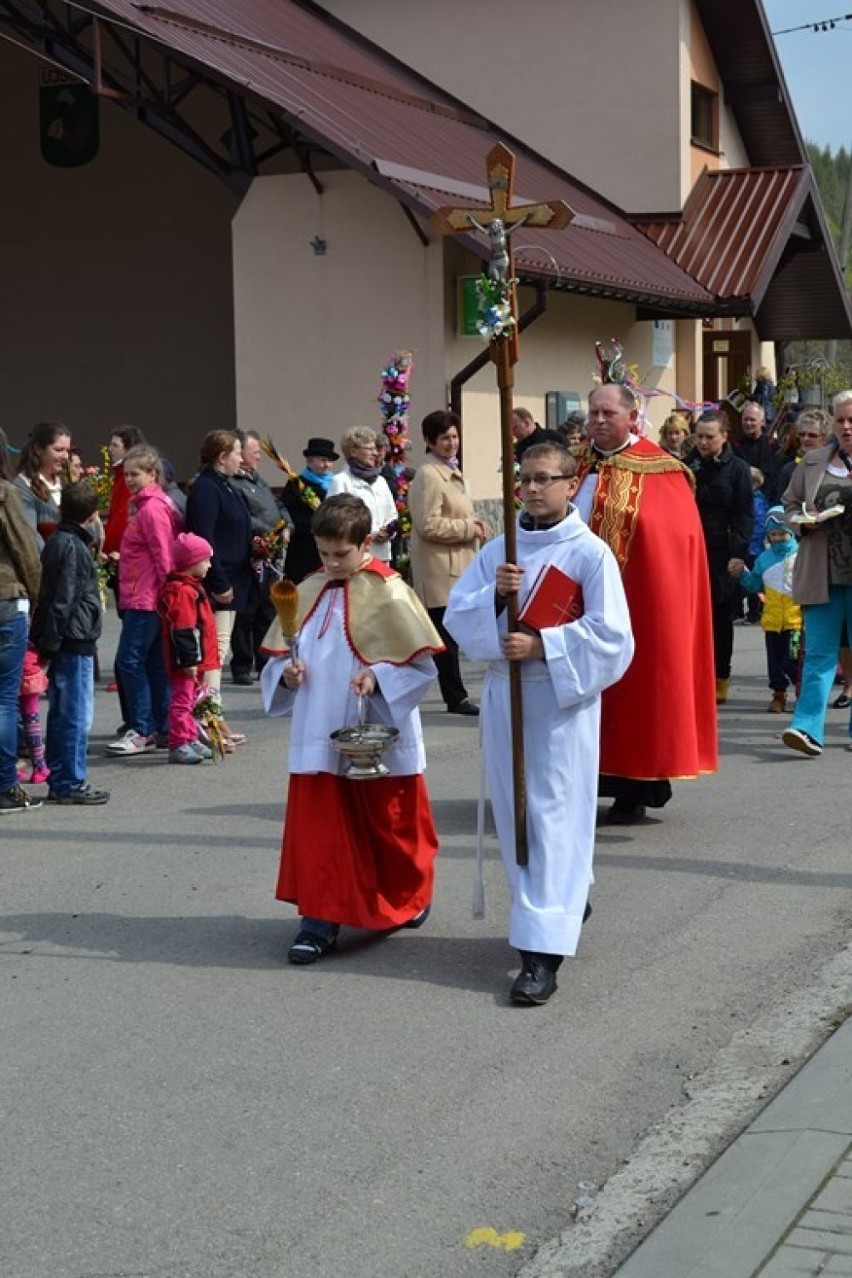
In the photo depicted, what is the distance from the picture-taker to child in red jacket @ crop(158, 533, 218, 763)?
10.9m

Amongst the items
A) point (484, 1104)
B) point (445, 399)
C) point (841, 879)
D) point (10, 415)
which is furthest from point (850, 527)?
point (10, 415)

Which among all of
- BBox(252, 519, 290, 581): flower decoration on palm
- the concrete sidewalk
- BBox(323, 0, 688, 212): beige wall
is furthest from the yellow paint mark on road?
BBox(323, 0, 688, 212): beige wall

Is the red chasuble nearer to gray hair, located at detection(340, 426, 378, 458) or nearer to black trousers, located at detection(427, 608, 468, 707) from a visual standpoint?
black trousers, located at detection(427, 608, 468, 707)

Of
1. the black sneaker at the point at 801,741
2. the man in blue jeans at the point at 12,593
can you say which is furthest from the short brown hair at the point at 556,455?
the black sneaker at the point at 801,741

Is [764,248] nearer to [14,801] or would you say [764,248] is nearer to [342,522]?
[14,801]

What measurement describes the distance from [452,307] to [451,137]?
12.7ft

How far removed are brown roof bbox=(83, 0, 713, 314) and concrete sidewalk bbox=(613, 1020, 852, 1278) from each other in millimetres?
13283

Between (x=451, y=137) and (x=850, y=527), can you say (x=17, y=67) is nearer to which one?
(x=451, y=137)

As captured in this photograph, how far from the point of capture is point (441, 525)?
494 inches

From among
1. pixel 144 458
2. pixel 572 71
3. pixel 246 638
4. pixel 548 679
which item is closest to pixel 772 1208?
pixel 548 679

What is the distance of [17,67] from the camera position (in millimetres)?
25281

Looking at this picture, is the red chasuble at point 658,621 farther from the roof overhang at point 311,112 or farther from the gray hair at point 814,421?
the roof overhang at point 311,112

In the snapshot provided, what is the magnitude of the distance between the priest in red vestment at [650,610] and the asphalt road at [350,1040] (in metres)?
0.14

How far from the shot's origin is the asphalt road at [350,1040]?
456 centimetres
